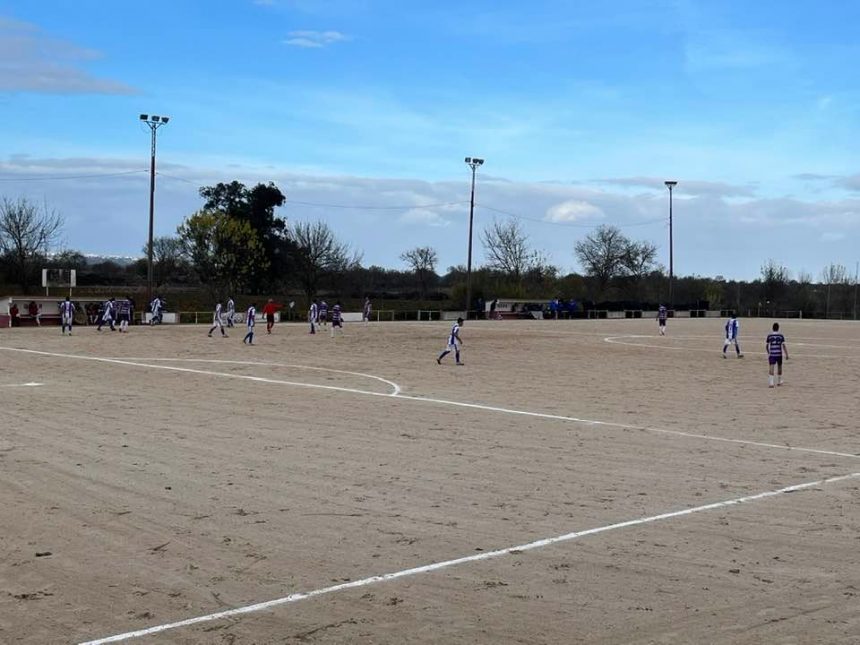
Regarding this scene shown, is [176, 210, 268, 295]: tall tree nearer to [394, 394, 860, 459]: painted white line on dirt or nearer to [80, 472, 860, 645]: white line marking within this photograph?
[394, 394, 860, 459]: painted white line on dirt

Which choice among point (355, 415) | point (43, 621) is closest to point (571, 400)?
point (355, 415)

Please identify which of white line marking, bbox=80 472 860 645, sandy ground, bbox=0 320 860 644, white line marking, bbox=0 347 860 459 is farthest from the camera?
white line marking, bbox=0 347 860 459

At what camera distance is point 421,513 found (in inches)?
396

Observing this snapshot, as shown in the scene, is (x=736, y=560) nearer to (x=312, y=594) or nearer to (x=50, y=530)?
(x=312, y=594)

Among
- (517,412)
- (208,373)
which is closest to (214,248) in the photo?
(208,373)

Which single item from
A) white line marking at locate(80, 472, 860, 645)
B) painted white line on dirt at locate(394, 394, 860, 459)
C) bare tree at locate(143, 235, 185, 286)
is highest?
bare tree at locate(143, 235, 185, 286)

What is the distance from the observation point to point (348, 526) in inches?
372

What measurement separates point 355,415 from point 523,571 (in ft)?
34.5

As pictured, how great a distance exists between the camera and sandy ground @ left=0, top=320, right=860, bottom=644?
677 centimetres

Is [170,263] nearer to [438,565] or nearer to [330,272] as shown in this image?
[330,272]

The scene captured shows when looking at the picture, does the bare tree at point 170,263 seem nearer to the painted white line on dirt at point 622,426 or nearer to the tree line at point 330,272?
the tree line at point 330,272

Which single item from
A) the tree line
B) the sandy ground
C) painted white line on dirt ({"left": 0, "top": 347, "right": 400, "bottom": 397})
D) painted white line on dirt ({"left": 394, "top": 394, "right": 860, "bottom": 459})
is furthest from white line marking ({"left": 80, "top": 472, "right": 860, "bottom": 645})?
the tree line

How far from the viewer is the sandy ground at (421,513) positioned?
22.2 feet

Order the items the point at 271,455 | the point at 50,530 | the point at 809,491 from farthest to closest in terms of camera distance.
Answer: the point at 271,455 < the point at 809,491 < the point at 50,530
